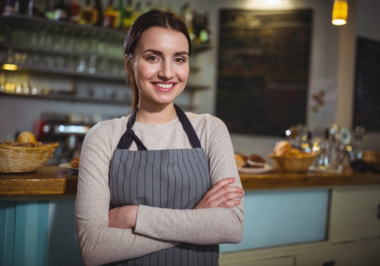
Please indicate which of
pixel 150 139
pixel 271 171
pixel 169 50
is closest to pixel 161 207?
pixel 150 139

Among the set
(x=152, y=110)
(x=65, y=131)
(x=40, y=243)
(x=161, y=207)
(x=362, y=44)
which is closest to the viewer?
(x=161, y=207)

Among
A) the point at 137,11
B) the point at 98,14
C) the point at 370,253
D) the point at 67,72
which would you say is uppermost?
the point at 137,11

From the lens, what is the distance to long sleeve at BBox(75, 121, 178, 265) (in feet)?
3.54

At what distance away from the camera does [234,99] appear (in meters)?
4.37

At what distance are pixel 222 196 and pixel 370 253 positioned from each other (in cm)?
145

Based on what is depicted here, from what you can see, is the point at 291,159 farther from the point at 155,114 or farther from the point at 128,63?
the point at 128,63

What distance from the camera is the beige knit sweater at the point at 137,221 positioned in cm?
109

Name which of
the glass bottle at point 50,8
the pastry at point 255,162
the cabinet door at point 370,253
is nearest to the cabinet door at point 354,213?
the cabinet door at point 370,253

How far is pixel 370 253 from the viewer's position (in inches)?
85.5

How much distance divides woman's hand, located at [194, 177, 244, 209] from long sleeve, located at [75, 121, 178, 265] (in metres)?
0.17

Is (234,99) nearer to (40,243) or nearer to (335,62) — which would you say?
(335,62)

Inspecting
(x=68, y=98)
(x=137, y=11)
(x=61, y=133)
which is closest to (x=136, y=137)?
(x=61, y=133)

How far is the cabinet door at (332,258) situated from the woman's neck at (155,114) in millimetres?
1121

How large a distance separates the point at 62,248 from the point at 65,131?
2.24m
